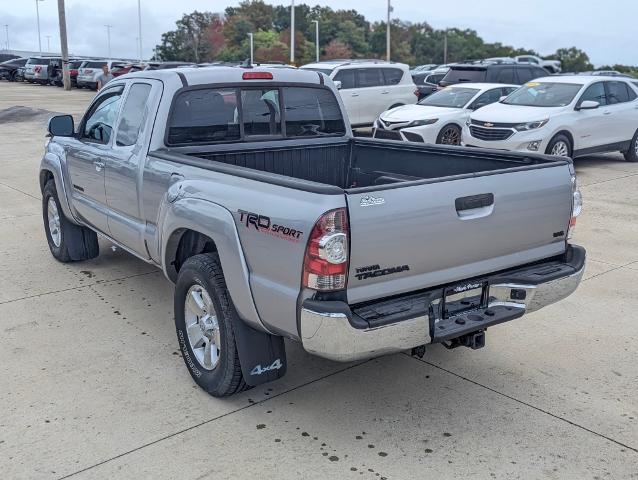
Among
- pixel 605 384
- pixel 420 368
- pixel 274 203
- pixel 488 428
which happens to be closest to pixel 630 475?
pixel 488 428

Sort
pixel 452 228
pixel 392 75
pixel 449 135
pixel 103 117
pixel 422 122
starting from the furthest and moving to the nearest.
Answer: pixel 392 75, pixel 449 135, pixel 422 122, pixel 103 117, pixel 452 228

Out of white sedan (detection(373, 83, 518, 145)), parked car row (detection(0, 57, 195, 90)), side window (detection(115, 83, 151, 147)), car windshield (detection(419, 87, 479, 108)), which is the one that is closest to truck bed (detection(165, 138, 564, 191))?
side window (detection(115, 83, 151, 147))

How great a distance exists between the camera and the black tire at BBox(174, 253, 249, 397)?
3.79m

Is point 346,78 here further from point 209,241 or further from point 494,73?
point 209,241

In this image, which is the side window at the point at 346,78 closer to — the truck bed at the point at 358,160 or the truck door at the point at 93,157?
the truck door at the point at 93,157

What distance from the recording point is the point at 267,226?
3.38 m

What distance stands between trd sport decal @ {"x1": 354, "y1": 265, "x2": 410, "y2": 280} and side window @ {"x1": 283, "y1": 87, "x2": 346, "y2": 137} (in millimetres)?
2229

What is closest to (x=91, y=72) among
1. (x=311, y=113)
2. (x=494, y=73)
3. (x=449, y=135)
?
(x=494, y=73)

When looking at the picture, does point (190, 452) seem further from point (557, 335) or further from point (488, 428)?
point (557, 335)

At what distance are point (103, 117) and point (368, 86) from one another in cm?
1229

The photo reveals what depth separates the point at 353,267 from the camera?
321cm

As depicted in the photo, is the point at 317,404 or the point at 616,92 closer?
the point at 317,404

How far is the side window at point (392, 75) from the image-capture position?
17.6 metres

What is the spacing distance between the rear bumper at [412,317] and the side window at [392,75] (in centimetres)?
1425
